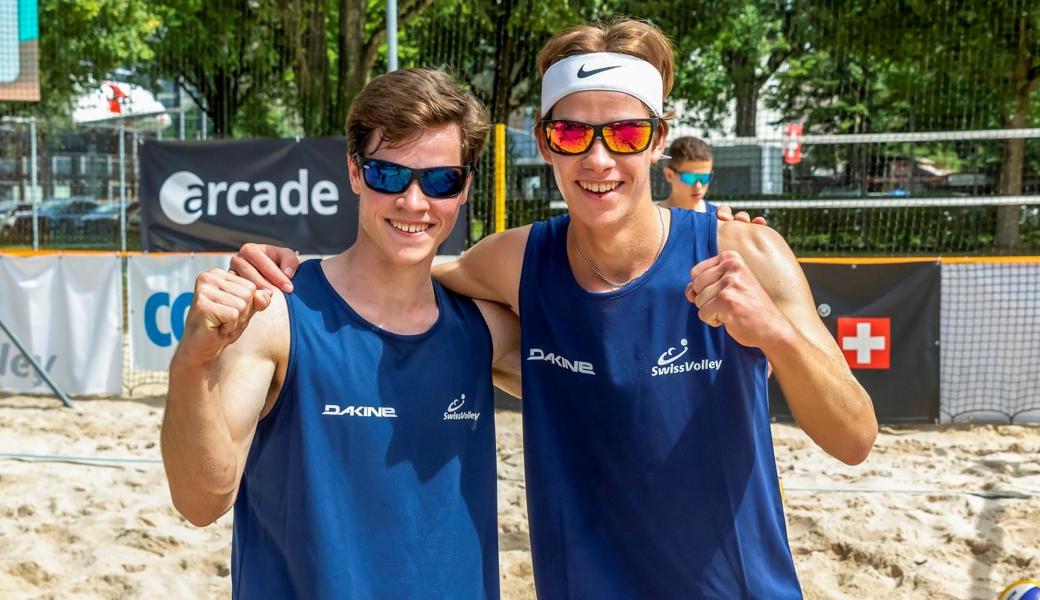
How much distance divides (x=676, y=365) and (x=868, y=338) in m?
5.55

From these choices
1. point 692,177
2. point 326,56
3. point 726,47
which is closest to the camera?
point 692,177

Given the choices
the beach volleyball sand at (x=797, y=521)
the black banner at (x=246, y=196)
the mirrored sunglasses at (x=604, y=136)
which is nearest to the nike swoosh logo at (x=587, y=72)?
the mirrored sunglasses at (x=604, y=136)

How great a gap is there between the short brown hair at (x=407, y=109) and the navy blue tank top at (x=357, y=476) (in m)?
0.34

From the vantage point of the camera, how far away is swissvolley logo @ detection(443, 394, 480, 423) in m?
2.03

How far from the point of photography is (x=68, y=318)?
26.5ft

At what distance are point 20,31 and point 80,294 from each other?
2.38 m

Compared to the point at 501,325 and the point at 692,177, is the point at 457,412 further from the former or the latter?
the point at 692,177

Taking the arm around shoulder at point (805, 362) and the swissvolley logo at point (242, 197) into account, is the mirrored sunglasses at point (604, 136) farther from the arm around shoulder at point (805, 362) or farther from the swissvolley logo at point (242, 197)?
the swissvolley logo at point (242, 197)

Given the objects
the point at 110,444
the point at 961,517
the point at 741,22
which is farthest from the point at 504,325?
the point at 741,22

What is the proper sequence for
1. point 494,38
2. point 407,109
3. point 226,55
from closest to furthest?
point 407,109, point 226,55, point 494,38

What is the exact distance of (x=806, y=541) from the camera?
482 cm

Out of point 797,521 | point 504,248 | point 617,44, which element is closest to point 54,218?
point 797,521

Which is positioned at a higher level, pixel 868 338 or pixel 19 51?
pixel 19 51

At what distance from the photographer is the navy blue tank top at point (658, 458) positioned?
2064 mm
